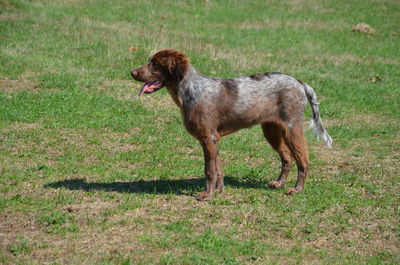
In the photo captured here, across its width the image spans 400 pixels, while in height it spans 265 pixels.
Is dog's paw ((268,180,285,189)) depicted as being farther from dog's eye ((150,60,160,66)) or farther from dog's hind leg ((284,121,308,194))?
dog's eye ((150,60,160,66))

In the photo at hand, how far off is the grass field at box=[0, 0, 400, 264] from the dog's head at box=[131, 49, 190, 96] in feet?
4.87

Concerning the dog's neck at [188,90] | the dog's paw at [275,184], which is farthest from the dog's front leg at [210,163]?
the dog's paw at [275,184]

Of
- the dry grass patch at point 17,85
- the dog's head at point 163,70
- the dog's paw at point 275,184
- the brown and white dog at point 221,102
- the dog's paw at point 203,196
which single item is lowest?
the dry grass patch at point 17,85

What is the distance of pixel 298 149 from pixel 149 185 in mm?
2165

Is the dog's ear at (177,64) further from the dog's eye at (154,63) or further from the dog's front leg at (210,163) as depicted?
the dog's front leg at (210,163)

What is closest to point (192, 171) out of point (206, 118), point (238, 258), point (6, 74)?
point (206, 118)

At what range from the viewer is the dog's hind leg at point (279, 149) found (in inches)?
369

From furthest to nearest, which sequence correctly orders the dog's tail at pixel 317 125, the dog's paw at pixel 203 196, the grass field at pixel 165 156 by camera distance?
the dog's tail at pixel 317 125
the dog's paw at pixel 203 196
the grass field at pixel 165 156

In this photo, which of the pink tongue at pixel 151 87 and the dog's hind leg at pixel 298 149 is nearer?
the pink tongue at pixel 151 87

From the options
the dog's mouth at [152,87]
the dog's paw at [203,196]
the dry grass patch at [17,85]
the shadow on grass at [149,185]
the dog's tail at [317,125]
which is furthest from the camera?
the dry grass patch at [17,85]

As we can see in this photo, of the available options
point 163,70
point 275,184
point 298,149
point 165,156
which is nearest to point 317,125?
point 298,149

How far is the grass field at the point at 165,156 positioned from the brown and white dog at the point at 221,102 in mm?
577

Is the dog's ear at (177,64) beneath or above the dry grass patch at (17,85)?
above

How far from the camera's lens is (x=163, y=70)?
28.5 ft
